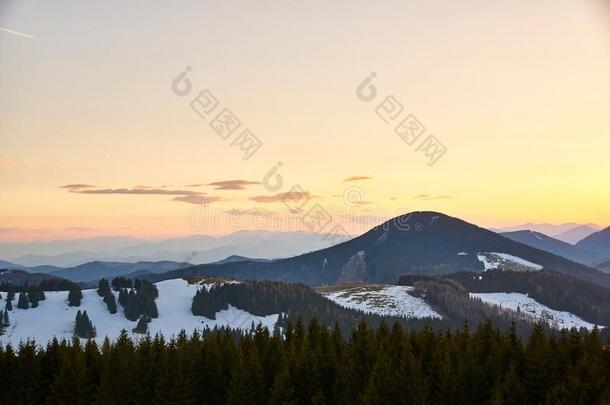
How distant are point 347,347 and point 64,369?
3855 centimetres

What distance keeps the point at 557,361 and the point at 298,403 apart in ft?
111

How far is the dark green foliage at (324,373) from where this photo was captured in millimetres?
74875

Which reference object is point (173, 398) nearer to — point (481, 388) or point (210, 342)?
point (210, 342)

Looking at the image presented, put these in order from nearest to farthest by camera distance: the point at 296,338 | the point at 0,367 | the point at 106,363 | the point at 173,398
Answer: the point at 173,398
the point at 106,363
the point at 0,367
the point at 296,338

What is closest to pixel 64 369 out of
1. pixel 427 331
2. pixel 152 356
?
pixel 152 356

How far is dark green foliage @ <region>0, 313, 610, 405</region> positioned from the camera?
74875 mm

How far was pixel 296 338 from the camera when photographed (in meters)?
102

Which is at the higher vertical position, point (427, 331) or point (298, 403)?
point (427, 331)

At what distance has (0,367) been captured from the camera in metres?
91.0

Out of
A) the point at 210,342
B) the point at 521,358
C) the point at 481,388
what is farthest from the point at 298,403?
the point at 521,358

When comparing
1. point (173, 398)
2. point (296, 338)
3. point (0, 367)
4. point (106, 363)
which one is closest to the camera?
point (173, 398)

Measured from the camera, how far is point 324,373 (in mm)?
85875

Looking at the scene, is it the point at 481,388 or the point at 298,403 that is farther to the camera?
the point at 298,403

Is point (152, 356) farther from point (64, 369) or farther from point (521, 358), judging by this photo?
point (521, 358)
